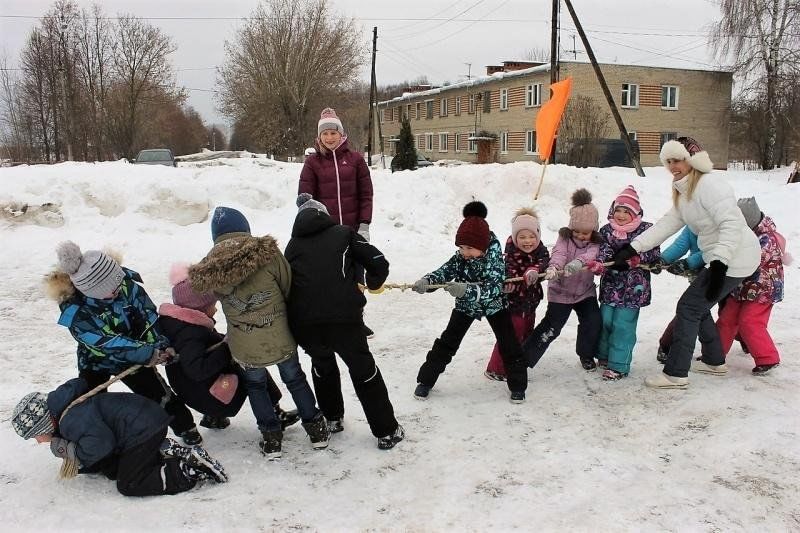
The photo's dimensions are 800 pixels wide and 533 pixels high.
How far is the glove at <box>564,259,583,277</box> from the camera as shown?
4496 mm

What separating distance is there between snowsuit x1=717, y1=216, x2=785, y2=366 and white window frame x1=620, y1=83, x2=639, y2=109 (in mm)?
34227

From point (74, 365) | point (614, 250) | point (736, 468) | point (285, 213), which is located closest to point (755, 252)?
point (614, 250)

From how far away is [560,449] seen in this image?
12.0ft

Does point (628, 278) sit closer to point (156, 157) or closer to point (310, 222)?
point (310, 222)

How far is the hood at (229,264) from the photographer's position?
3.30 metres

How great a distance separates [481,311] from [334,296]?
51.7 inches

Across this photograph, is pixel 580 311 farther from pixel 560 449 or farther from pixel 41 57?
pixel 41 57

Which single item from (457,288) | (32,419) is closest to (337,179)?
(457,288)

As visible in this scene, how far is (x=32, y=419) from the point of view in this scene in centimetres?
309

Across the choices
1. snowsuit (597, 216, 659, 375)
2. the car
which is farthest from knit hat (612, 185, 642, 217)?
the car

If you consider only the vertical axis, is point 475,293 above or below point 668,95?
below

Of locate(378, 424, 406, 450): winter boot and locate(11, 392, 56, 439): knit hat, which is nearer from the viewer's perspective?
locate(11, 392, 56, 439): knit hat

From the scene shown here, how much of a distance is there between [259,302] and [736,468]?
114 inches

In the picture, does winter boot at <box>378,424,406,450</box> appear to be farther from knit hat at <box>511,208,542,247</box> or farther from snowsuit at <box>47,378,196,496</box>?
knit hat at <box>511,208,542,247</box>
